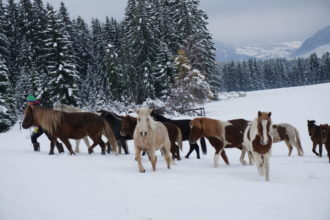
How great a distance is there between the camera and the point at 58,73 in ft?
116

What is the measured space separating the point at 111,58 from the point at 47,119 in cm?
3596

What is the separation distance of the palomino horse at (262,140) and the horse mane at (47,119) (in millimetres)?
6619

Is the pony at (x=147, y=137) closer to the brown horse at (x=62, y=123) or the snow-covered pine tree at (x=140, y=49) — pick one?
the brown horse at (x=62, y=123)

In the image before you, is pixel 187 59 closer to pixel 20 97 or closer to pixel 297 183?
pixel 20 97

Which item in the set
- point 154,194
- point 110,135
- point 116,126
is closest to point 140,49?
point 116,126

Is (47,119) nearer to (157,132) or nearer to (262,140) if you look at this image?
(157,132)

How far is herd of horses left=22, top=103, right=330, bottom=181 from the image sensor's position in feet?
25.8

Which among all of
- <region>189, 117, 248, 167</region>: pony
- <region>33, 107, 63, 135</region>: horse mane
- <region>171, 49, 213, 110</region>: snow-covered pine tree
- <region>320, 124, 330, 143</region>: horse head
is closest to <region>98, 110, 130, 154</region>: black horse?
Result: <region>33, 107, 63, 135</region>: horse mane

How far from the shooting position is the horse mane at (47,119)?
34.5ft

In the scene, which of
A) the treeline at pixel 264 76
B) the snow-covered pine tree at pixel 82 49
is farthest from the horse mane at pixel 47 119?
the treeline at pixel 264 76

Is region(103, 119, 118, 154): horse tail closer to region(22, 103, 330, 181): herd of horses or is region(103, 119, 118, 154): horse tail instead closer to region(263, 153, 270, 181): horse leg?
region(22, 103, 330, 181): herd of horses

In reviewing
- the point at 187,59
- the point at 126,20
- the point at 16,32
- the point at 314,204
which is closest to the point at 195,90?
the point at 187,59

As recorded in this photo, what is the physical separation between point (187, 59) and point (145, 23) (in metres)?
10.3

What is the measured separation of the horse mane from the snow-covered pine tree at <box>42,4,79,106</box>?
2505 centimetres
